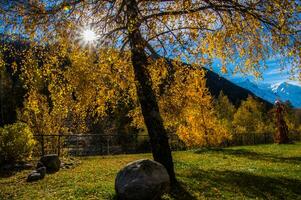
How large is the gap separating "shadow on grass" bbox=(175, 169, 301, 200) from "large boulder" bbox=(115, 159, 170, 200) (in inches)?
46.4

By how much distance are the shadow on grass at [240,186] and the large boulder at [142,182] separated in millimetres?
1178

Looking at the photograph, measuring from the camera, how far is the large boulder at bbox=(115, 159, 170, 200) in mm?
12672

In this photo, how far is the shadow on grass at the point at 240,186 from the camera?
45.7 ft

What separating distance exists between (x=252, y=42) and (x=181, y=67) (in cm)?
353

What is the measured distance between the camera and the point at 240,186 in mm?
15539

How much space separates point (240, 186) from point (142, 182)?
4.99 metres

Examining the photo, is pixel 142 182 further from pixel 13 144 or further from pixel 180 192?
pixel 13 144

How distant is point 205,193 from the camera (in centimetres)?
1424

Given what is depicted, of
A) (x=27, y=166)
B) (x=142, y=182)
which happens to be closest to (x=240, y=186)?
(x=142, y=182)

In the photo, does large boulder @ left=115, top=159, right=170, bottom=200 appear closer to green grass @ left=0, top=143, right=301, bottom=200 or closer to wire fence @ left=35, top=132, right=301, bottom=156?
green grass @ left=0, top=143, right=301, bottom=200

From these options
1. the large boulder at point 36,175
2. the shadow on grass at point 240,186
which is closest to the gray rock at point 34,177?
the large boulder at point 36,175

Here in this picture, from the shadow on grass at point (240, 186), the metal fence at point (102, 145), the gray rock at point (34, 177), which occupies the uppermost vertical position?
the metal fence at point (102, 145)

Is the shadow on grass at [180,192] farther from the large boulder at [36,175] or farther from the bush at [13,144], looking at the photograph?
the bush at [13,144]

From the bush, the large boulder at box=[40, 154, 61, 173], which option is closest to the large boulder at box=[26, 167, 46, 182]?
the large boulder at box=[40, 154, 61, 173]
